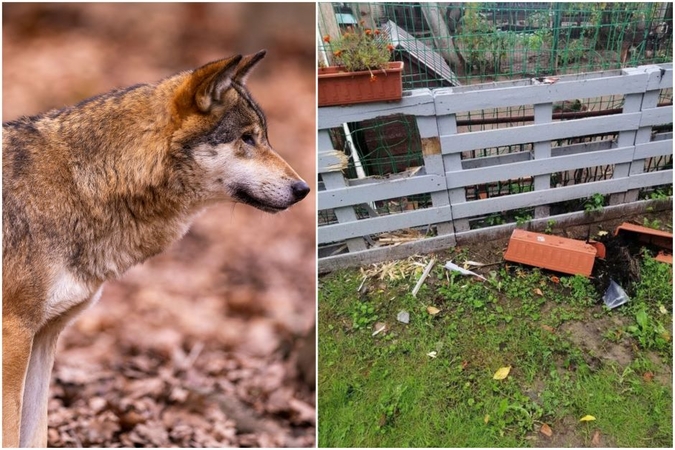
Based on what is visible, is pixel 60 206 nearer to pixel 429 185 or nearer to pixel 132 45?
pixel 132 45

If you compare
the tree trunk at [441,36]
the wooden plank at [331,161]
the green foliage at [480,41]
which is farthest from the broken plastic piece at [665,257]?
the wooden plank at [331,161]

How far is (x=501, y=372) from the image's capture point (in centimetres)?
296

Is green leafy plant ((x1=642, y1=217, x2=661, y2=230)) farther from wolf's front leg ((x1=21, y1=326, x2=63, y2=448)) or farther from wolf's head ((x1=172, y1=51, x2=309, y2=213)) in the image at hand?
wolf's front leg ((x1=21, y1=326, x2=63, y2=448))

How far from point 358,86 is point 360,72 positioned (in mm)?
109

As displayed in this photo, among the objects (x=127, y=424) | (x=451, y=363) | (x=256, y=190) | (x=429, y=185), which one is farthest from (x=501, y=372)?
(x=127, y=424)

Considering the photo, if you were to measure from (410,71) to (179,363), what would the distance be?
2.59 m

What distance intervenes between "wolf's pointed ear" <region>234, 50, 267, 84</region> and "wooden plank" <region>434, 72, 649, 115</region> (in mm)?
1832

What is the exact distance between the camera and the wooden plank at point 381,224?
13.0 feet

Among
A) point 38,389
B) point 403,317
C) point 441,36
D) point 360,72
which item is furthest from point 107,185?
point 441,36

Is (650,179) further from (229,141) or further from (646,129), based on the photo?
(229,141)

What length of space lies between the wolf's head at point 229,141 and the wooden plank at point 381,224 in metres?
1.81

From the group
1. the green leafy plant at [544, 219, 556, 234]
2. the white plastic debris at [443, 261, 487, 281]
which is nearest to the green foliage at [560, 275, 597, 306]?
the white plastic debris at [443, 261, 487, 281]

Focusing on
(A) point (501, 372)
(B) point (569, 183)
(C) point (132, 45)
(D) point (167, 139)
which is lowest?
(A) point (501, 372)

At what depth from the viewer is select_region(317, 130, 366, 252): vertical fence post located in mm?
3521
